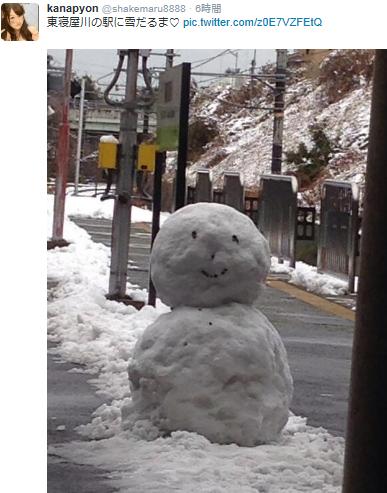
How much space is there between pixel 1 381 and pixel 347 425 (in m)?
0.70

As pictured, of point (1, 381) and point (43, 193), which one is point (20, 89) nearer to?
point (43, 193)

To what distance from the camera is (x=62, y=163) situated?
2246 millimetres

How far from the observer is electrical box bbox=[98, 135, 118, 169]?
244 centimetres

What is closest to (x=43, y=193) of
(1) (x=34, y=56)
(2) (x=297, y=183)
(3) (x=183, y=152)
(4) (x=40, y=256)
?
(4) (x=40, y=256)

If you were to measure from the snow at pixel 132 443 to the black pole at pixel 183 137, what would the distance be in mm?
262

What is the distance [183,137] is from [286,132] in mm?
239

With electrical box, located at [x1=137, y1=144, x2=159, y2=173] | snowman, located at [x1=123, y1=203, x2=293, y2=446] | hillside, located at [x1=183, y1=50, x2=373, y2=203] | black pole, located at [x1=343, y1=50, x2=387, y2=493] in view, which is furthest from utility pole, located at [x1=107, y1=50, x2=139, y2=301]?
black pole, located at [x1=343, y1=50, x2=387, y2=493]

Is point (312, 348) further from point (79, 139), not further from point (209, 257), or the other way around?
point (79, 139)

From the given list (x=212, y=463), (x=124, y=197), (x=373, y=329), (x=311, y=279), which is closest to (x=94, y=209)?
(x=124, y=197)

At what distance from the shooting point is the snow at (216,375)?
2248mm

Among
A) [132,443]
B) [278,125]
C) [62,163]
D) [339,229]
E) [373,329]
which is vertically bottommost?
[132,443]

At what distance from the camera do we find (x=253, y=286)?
7.51ft
